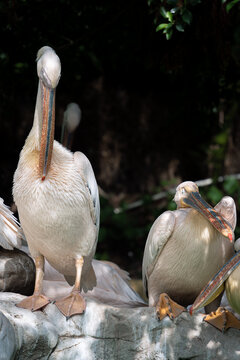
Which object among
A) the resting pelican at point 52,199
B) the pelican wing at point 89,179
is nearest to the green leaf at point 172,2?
the resting pelican at point 52,199

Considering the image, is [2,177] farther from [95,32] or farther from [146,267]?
[146,267]

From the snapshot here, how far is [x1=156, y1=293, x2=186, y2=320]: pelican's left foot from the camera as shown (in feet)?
13.0

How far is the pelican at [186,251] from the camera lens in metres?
4.09

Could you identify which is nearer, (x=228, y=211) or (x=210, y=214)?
(x=210, y=214)

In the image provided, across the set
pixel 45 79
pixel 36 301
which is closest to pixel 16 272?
pixel 36 301

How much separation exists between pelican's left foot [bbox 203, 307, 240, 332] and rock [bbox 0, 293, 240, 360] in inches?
1.3

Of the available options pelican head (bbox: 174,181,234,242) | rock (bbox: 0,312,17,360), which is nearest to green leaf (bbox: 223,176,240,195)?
pelican head (bbox: 174,181,234,242)

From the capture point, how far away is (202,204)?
4145 mm

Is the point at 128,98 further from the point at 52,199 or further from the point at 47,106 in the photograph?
the point at 52,199

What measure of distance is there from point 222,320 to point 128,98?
5.29 m

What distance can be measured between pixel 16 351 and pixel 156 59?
359 centimetres

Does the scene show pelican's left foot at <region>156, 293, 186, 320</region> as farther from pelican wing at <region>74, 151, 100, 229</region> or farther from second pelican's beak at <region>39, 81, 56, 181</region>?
second pelican's beak at <region>39, 81, 56, 181</region>

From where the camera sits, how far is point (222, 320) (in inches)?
156

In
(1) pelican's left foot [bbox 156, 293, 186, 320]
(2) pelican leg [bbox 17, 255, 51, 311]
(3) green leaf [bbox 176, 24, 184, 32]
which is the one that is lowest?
(1) pelican's left foot [bbox 156, 293, 186, 320]
